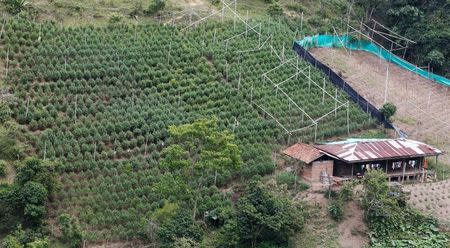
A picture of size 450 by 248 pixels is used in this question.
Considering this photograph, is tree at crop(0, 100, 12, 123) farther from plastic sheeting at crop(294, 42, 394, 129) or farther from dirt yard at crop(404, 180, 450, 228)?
dirt yard at crop(404, 180, 450, 228)

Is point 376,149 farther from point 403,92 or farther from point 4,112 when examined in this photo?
point 4,112

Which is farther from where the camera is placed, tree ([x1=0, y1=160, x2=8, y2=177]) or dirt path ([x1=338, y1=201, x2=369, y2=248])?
dirt path ([x1=338, y1=201, x2=369, y2=248])

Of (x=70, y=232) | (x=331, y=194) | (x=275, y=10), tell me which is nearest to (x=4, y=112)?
(x=70, y=232)

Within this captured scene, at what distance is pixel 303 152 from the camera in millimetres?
31656

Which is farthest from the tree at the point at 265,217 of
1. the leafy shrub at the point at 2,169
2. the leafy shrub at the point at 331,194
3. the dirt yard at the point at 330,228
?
the leafy shrub at the point at 2,169

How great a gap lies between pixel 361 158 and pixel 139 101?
10.0 m

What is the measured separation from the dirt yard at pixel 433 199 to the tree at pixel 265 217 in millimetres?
5763

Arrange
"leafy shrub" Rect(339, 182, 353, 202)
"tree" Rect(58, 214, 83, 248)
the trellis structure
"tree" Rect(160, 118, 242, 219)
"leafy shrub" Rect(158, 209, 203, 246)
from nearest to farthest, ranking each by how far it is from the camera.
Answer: "tree" Rect(58, 214, 83, 248) < "leafy shrub" Rect(158, 209, 203, 246) < "tree" Rect(160, 118, 242, 219) < "leafy shrub" Rect(339, 182, 353, 202) < the trellis structure

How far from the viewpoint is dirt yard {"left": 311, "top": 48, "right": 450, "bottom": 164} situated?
1444 inches

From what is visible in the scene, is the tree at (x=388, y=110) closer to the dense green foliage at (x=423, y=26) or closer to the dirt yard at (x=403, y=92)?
the dirt yard at (x=403, y=92)

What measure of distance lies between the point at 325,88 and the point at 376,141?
5184 mm

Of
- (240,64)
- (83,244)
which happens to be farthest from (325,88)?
(83,244)

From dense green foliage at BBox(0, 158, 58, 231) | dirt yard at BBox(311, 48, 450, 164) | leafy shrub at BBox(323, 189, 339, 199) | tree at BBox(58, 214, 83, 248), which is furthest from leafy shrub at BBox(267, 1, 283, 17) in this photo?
tree at BBox(58, 214, 83, 248)

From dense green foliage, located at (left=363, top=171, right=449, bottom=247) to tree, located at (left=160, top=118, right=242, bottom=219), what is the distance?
5.36 m
